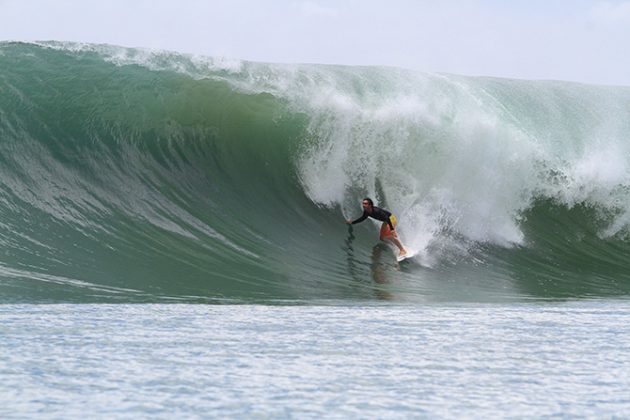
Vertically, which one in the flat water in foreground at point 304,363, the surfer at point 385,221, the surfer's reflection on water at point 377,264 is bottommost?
the flat water in foreground at point 304,363

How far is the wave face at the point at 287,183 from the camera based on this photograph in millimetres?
9555

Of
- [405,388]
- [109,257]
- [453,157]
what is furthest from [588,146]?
[405,388]

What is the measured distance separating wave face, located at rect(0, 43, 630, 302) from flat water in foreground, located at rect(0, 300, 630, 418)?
4.10 ft

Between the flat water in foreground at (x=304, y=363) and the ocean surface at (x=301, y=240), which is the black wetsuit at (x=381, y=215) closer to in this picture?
the ocean surface at (x=301, y=240)

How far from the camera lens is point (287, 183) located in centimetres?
1253

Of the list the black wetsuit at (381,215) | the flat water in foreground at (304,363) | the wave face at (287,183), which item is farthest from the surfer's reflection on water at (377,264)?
the flat water in foreground at (304,363)

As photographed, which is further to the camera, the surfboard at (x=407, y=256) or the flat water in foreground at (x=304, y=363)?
the surfboard at (x=407, y=256)

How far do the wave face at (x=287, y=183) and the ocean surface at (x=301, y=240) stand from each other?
1.4 inches

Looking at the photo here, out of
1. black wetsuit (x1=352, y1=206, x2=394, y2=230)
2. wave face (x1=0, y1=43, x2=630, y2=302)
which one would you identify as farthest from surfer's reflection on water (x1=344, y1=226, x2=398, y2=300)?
black wetsuit (x1=352, y1=206, x2=394, y2=230)

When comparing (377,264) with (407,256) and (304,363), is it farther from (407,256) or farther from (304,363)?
(304,363)

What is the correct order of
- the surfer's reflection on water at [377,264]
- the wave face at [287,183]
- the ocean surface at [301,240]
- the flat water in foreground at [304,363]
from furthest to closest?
the surfer's reflection on water at [377,264]
the wave face at [287,183]
the ocean surface at [301,240]
the flat water in foreground at [304,363]

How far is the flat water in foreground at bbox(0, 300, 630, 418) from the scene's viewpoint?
4812 millimetres

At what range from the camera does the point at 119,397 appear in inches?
193

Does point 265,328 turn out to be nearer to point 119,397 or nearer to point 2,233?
point 119,397
